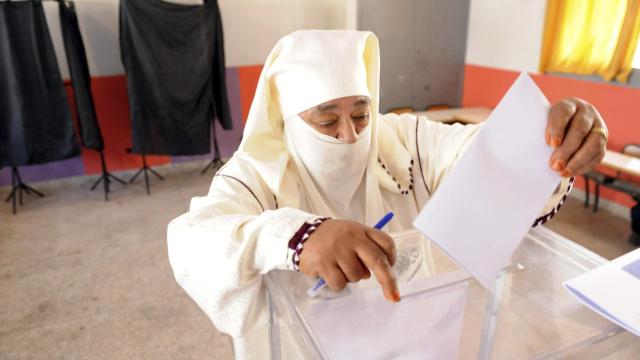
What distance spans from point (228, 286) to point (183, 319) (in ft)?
5.83

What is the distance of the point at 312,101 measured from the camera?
1001 millimetres

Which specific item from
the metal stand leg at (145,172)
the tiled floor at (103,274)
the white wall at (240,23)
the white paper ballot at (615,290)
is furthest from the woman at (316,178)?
the white wall at (240,23)

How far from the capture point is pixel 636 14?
2.97m

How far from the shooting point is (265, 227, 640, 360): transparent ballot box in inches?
23.9

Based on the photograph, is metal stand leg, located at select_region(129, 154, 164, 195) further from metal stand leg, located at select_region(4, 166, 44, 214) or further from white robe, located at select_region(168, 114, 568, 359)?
white robe, located at select_region(168, 114, 568, 359)

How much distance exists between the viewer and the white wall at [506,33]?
3.80 metres

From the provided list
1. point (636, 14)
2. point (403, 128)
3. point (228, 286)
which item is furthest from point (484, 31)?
point (228, 286)

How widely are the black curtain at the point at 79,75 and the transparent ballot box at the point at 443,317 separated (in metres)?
3.45

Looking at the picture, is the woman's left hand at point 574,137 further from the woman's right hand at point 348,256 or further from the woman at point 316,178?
the woman's right hand at point 348,256

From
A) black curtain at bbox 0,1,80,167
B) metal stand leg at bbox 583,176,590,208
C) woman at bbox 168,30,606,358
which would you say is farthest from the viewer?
metal stand leg at bbox 583,176,590,208

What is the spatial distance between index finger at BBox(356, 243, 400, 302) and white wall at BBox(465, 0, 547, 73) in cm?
388

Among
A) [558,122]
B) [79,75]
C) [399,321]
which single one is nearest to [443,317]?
[399,321]

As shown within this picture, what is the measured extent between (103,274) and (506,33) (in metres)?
3.98

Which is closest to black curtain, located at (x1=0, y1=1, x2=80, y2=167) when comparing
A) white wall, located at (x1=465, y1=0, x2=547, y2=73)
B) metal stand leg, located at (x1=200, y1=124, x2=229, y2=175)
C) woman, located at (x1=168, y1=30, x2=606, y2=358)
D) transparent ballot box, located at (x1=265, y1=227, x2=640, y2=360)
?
metal stand leg, located at (x1=200, y1=124, x2=229, y2=175)
